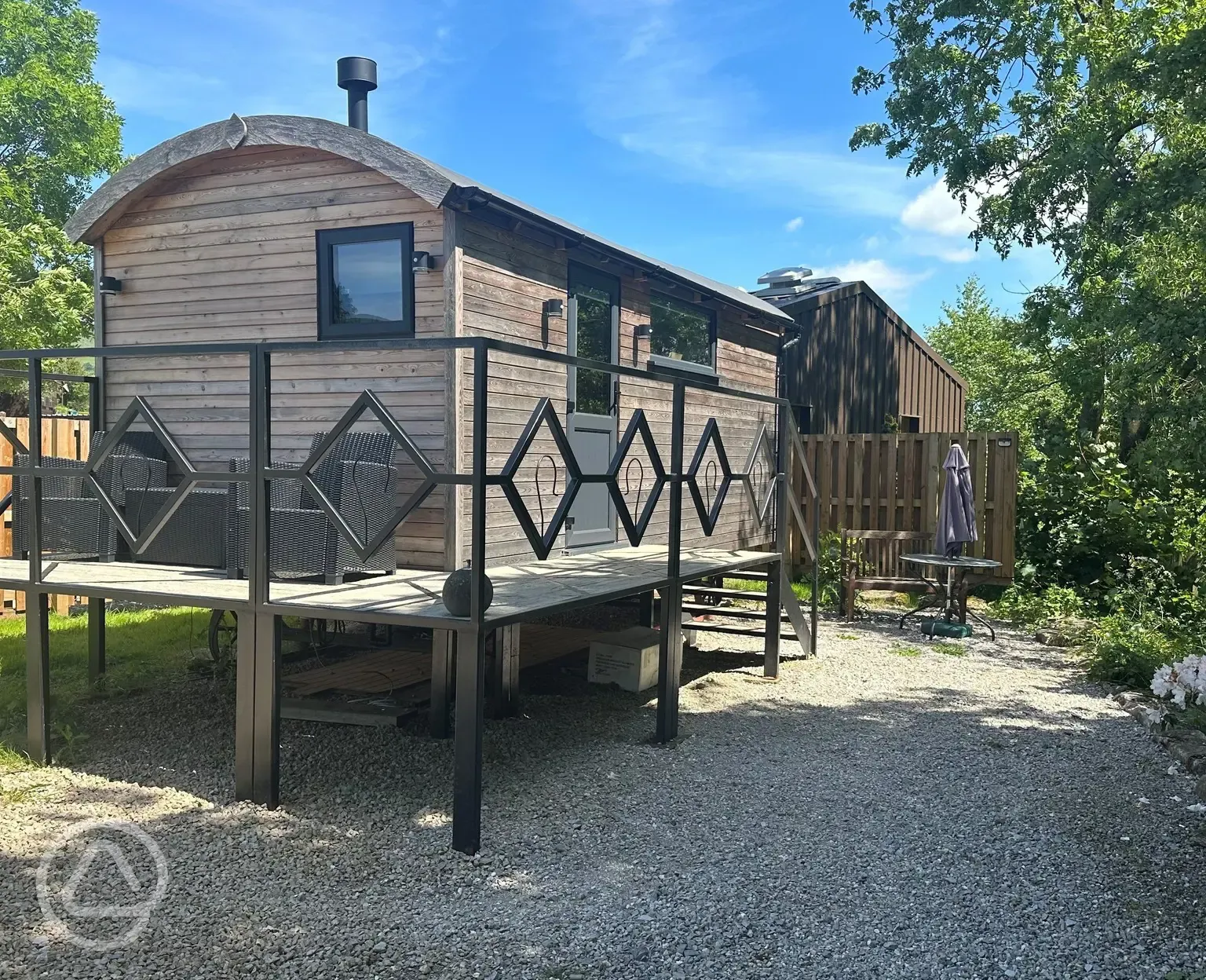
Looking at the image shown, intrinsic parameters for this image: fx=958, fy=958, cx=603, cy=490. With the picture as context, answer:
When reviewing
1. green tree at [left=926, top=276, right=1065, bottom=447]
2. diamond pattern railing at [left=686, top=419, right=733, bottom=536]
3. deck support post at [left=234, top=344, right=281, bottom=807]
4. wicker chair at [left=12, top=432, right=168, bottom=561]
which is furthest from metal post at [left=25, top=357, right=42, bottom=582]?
green tree at [left=926, top=276, right=1065, bottom=447]

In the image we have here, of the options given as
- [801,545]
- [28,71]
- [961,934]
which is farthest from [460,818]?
[28,71]

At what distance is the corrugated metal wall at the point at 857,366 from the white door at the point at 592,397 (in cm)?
515

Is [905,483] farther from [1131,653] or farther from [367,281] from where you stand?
[367,281]

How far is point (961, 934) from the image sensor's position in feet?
10.4

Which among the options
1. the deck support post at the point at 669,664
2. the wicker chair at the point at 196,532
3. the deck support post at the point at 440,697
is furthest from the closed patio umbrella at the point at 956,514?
the wicker chair at the point at 196,532

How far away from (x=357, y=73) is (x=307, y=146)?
4.53ft

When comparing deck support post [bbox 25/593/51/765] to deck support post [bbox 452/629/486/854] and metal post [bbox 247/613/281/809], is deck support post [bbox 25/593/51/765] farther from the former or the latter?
deck support post [bbox 452/629/486/854]

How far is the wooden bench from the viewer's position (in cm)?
955

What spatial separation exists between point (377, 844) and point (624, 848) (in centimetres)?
101

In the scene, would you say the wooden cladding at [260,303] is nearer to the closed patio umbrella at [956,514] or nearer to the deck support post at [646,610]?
the deck support post at [646,610]

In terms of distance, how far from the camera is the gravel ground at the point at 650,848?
3023mm

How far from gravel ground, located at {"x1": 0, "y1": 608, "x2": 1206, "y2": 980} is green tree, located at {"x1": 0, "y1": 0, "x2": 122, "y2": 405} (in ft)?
69.5

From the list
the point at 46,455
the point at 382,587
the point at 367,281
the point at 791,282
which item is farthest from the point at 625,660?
the point at 791,282

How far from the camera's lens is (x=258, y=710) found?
4.28 m
